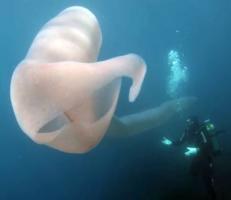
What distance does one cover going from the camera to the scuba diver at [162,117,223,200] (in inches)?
399

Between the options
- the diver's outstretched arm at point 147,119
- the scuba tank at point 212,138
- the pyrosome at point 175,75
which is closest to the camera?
the scuba tank at point 212,138

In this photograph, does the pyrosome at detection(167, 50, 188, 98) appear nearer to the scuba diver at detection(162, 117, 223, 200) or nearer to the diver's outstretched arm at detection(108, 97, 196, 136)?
the diver's outstretched arm at detection(108, 97, 196, 136)

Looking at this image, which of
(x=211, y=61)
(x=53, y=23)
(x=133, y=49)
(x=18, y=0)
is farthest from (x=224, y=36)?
(x=53, y=23)

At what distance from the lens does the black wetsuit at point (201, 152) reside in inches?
400

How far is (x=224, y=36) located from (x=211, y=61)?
7.18 ft

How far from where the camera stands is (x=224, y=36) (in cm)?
2805

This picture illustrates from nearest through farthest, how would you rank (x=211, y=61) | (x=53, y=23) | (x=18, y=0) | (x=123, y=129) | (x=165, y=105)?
(x=53, y=23), (x=123, y=129), (x=18, y=0), (x=165, y=105), (x=211, y=61)

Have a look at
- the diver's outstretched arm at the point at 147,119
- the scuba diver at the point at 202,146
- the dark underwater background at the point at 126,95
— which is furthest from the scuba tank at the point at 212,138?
the diver's outstretched arm at the point at 147,119

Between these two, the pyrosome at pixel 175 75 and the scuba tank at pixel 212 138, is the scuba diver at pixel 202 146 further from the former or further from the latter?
the pyrosome at pixel 175 75

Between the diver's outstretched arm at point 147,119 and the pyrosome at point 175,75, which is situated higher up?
the pyrosome at point 175,75

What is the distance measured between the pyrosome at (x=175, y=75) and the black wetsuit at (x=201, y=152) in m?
15.1

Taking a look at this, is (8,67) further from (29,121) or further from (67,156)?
(29,121)

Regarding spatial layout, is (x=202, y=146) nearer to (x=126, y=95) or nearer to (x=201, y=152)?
(x=201, y=152)

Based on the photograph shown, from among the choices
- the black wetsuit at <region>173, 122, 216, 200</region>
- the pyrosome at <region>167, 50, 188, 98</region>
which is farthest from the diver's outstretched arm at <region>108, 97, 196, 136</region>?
the black wetsuit at <region>173, 122, 216, 200</region>
